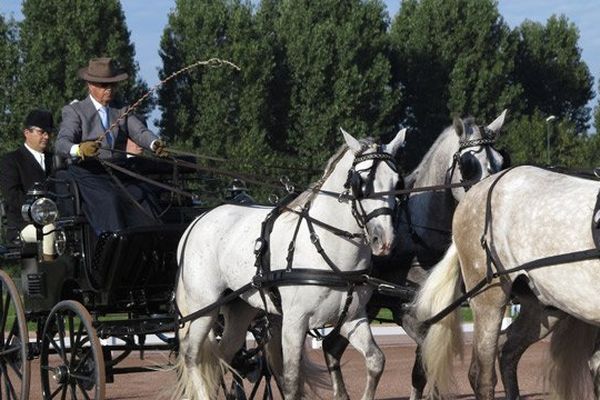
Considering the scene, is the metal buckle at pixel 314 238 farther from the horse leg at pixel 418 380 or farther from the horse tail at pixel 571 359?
the horse tail at pixel 571 359

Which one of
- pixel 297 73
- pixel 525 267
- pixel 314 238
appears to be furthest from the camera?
pixel 297 73

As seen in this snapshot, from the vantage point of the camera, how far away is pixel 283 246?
6.93m

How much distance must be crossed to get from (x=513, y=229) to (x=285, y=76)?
34.2 metres

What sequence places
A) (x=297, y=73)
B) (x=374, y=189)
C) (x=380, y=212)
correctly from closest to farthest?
1. (x=380, y=212)
2. (x=374, y=189)
3. (x=297, y=73)

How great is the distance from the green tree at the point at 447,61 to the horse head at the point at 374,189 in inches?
1472

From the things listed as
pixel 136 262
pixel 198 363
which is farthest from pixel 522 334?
pixel 136 262

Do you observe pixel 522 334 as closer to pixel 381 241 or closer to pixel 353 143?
pixel 381 241

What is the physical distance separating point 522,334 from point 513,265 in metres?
0.57

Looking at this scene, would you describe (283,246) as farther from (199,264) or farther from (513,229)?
(513,229)

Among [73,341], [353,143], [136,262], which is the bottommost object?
[73,341]

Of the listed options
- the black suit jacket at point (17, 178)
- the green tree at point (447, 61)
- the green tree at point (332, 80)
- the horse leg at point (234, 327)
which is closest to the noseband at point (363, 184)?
the horse leg at point (234, 327)

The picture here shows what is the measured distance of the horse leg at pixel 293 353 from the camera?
259 inches

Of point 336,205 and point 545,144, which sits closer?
point 336,205

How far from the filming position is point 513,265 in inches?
255
